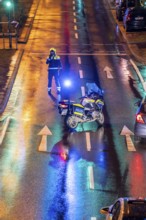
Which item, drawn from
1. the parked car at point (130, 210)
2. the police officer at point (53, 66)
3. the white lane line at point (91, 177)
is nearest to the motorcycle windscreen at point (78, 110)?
the white lane line at point (91, 177)

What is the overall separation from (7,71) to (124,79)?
5.55 m

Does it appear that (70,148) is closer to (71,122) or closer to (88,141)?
(88,141)

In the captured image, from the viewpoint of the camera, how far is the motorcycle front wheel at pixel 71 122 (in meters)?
20.2

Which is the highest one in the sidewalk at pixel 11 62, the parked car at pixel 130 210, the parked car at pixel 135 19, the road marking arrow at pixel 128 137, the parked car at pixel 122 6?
the parked car at pixel 130 210

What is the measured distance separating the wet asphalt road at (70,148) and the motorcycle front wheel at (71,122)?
246mm

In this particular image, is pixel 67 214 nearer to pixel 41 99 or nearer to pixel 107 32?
pixel 41 99

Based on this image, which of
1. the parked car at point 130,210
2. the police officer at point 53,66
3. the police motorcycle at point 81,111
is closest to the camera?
the parked car at point 130,210

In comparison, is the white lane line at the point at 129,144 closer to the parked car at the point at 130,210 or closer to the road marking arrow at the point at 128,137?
the road marking arrow at the point at 128,137

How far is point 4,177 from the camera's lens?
16188mm

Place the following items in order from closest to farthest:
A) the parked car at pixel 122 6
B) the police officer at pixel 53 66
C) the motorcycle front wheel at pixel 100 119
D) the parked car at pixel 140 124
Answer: the parked car at pixel 140 124 → the motorcycle front wheel at pixel 100 119 → the police officer at pixel 53 66 → the parked car at pixel 122 6

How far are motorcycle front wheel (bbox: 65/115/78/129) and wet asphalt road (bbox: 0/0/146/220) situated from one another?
246mm

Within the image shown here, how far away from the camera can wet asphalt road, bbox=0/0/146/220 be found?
14.6 meters

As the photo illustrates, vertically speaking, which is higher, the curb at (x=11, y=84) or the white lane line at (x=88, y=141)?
the white lane line at (x=88, y=141)

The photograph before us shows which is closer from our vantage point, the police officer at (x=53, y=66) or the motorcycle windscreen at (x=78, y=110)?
the motorcycle windscreen at (x=78, y=110)
